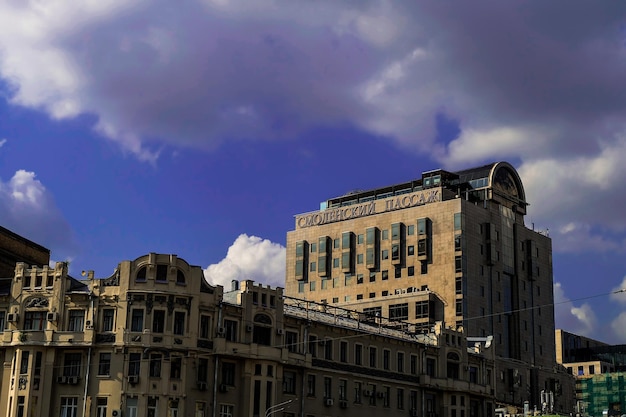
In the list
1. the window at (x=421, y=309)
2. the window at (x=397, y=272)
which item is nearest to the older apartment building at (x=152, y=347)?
the window at (x=421, y=309)

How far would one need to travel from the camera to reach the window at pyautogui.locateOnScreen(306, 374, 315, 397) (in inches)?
3671

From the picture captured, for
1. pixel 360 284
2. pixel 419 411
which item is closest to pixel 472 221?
pixel 360 284

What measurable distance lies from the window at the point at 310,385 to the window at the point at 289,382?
1626 millimetres

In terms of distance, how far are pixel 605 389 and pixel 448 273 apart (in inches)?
1788

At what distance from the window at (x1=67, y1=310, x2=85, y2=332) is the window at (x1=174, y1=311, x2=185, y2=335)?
8047mm

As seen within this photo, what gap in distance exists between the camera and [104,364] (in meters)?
82.6

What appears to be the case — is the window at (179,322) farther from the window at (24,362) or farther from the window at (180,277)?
the window at (24,362)

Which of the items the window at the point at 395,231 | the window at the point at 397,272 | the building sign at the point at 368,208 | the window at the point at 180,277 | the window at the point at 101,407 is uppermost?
the building sign at the point at 368,208

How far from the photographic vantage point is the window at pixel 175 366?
8281cm

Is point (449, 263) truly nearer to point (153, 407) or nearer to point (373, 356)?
point (373, 356)

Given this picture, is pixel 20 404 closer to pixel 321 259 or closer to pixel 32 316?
pixel 32 316

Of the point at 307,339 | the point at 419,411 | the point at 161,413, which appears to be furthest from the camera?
the point at 419,411

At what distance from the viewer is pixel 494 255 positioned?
16475 centimetres

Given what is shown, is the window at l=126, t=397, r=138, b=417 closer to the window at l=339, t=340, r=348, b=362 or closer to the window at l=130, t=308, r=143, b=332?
the window at l=130, t=308, r=143, b=332
